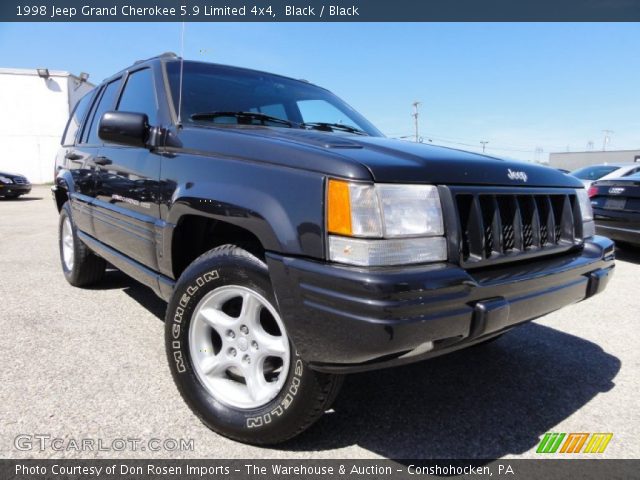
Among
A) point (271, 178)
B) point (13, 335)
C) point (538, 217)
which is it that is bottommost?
point (13, 335)

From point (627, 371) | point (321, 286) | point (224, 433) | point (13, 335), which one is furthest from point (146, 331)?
point (627, 371)

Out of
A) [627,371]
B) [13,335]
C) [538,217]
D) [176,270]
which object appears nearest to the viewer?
[538,217]

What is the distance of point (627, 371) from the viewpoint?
284 centimetres

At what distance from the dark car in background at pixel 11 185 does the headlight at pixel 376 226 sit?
1828cm

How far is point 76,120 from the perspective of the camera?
472cm

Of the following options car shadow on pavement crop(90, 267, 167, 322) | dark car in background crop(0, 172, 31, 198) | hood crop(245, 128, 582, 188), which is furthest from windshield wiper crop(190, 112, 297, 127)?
dark car in background crop(0, 172, 31, 198)

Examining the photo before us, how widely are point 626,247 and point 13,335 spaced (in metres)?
7.82

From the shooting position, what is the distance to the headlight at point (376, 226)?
5.26ft

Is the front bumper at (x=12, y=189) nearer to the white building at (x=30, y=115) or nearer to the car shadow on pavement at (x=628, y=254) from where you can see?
the white building at (x=30, y=115)

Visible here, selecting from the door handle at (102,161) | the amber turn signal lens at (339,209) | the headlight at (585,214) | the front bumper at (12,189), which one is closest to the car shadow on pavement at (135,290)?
the door handle at (102,161)

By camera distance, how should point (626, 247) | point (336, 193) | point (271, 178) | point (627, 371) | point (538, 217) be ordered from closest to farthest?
point (336, 193)
point (271, 178)
point (538, 217)
point (627, 371)
point (626, 247)

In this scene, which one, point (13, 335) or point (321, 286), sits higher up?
point (321, 286)

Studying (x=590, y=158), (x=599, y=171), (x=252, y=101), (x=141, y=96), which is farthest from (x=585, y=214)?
(x=590, y=158)

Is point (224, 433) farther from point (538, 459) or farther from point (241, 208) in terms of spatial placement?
point (538, 459)
